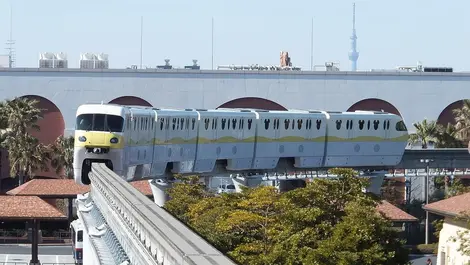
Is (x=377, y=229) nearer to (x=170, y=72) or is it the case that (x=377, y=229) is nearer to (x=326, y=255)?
(x=326, y=255)

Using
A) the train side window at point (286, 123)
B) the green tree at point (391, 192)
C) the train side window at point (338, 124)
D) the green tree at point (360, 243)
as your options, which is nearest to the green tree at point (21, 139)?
the train side window at point (286, 123)

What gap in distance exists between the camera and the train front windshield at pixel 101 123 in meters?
41.8

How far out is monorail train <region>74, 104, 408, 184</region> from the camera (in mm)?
41906

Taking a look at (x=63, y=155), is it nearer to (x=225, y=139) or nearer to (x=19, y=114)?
(x=19, y=114)

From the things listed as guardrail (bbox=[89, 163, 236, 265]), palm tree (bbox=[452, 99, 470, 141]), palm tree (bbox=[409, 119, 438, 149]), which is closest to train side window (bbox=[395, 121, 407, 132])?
palm tree (bbox=[452, 99, 470, 141])

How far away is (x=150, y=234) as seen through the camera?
12758 millimetres

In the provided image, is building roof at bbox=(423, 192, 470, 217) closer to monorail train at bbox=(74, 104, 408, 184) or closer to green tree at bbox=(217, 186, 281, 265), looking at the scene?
green tree at bbox=(217, 186, 281, 265)

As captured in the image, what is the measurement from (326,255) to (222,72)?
52.2 metres

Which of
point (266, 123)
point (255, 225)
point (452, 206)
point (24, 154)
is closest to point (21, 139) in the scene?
point (24, 154)

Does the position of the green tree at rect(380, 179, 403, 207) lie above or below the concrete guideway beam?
below

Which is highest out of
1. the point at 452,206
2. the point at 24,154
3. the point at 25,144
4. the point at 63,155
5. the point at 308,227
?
the point at 308,227

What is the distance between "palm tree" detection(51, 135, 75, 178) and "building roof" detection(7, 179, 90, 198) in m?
9.34

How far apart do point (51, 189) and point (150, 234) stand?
47.2 metres

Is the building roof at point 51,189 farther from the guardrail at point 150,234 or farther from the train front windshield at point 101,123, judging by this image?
the guardrail at point 150,234
